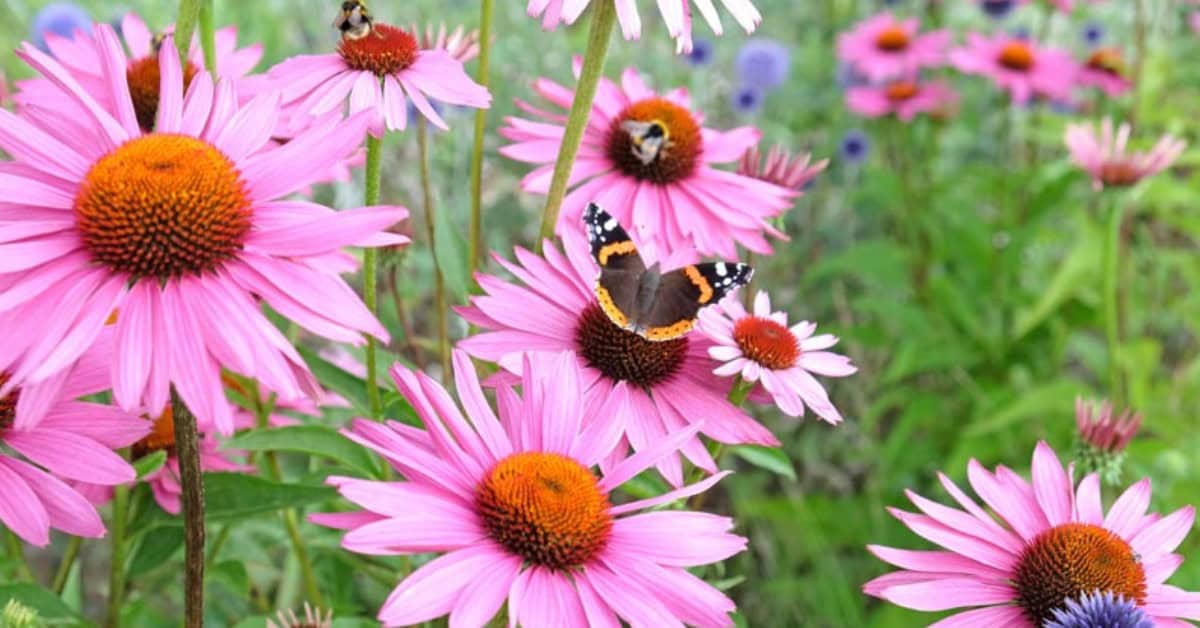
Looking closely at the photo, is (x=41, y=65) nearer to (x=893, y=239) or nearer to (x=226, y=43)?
(x=226, y=43)

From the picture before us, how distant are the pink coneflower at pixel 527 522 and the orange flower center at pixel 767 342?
0.55ft

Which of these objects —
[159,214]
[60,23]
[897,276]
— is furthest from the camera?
[897,276]

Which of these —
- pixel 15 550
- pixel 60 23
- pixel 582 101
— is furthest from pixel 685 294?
pixel 60 23

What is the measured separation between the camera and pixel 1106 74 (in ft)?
8.23

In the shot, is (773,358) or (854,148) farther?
(854,148)

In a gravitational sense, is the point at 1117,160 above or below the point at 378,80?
above

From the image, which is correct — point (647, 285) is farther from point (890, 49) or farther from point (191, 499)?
point (890, 49)

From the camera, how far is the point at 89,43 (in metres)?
1.20

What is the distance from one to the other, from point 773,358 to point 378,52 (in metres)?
0.40

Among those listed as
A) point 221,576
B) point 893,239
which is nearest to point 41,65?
point 221,576

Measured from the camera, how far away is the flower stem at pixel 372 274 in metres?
0.95

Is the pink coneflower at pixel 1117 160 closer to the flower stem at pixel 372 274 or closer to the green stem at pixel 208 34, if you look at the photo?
the flower stem at pixel 372 274

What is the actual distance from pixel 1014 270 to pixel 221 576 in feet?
5.43

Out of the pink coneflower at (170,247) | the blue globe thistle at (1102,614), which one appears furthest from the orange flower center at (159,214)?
the blue globe thistle at (1102,614)
